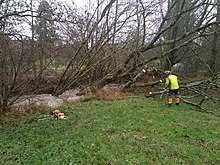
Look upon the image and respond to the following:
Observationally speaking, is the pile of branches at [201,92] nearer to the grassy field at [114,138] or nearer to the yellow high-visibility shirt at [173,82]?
the yellow high-visibility shirt at [173,82]

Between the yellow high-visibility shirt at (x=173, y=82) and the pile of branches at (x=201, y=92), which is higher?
the yellow high-visibility shirt at (x=173, y=82)

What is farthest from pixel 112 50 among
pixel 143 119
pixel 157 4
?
pixel 143 119

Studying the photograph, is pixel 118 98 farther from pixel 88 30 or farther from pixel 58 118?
pixel 88 30

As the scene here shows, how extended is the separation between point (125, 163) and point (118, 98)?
20.4 feet

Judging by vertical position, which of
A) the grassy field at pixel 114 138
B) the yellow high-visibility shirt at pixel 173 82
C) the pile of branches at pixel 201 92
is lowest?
the grassy field at pixel 114 138

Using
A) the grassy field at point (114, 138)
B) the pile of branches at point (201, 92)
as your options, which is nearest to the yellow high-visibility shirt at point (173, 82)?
Result: the pile of branches at point (201, 92)

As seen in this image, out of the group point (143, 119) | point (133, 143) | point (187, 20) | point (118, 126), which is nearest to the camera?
point (133, 143)

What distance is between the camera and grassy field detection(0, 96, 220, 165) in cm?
374

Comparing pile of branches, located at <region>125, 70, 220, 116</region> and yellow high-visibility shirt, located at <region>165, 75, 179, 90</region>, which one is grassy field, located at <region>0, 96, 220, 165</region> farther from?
pile of branches, located at <region>125, 70, 220, 116</region>

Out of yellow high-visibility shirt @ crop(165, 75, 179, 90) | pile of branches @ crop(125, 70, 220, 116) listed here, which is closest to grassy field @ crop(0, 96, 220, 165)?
yellow high-visibility shirt @ crop(165, 75, 179, 90)

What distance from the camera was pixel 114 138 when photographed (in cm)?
463

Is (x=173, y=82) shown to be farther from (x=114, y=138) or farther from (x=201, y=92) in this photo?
(x=114, y=138)

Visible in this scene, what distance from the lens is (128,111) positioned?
705 cm

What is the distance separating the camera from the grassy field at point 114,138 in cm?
374
